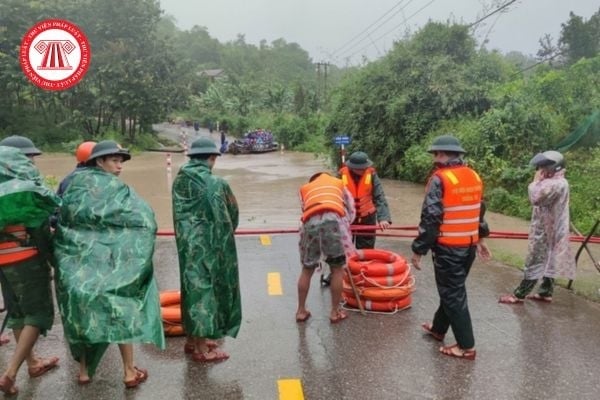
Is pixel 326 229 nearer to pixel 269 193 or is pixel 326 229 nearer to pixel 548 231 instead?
pixel 548 231

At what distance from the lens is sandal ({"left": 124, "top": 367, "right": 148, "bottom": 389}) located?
4.03m

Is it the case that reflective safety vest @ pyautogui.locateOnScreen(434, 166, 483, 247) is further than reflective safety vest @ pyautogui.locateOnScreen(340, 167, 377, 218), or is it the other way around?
reflective safety vest @ pyautogui.locateOnScreen(340, 167, 377, 218)

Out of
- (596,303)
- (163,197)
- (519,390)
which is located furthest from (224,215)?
(163,197)

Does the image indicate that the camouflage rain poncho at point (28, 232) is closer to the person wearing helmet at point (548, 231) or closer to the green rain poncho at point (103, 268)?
the green rain poncho at point (103, 268)

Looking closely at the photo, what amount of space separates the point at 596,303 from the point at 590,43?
40657mm

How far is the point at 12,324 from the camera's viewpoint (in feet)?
13.3

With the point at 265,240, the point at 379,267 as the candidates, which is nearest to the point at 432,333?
the point at 379,267

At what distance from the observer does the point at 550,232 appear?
19.3 feet

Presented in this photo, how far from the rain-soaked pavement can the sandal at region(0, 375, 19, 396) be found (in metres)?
0.11

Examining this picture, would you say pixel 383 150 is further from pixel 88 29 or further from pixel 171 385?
pixel 88 29

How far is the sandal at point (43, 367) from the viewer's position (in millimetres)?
4238

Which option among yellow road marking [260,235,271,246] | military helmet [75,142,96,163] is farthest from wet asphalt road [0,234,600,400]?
yellow road marking [260,235,271,246]

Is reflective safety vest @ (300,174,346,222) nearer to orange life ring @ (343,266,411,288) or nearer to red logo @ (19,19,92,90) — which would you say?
orange life ring @ (343,266,411,288)

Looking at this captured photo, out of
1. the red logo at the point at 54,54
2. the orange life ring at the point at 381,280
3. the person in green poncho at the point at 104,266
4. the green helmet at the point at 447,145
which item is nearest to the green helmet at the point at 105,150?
the person in green poncho at the point at 104,266
